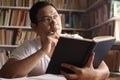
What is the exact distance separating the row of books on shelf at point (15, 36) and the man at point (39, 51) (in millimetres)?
1759

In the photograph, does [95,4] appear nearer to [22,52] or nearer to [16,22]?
[16,22]

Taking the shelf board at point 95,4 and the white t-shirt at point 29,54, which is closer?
the white t-shirt at point 29,54

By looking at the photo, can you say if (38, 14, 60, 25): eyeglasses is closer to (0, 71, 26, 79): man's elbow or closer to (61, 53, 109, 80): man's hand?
(0, 71, 26, 79): man's elbow

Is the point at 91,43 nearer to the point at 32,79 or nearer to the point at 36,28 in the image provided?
the point at 32,79

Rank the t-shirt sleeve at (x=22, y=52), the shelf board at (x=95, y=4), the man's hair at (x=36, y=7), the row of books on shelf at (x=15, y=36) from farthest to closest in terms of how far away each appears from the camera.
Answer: the row of books on shelf at (x=15, y=36)
the shelf board at (x=95, y=4)
the man's hair at (x=36, y=7)
the t-shirt sleeve at (x=22, y=52)

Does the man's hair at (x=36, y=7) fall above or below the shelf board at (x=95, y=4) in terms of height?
below

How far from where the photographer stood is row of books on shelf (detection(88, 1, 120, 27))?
8.04 feet

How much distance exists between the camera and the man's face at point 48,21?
1.57 m

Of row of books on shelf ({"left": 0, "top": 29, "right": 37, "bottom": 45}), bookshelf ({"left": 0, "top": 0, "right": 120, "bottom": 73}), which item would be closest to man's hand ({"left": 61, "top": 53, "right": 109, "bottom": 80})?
bookshelf ({"left": 0, "top": 0, "right": 120, "bottom": 73})

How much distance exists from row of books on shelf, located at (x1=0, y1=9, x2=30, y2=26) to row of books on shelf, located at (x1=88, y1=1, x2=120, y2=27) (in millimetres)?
871

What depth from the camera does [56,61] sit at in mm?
1141

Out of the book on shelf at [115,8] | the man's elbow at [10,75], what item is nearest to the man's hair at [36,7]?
the man's elbow at [10,75]

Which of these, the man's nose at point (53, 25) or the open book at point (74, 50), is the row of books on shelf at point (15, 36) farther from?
the open book at point (74, 50)

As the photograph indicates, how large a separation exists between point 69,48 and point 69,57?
40 mm
